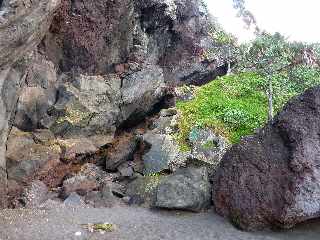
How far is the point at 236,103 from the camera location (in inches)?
850

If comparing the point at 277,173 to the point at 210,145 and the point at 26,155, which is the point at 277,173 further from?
the point at 26,155

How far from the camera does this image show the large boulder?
12984 mm

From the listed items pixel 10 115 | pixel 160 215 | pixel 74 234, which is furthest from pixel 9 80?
pixel 160 215

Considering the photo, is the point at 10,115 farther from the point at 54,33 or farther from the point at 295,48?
the point at 295,48

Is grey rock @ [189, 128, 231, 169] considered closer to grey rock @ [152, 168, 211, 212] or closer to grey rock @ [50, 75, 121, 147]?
grey rock @ [152, 168, 211, 212]

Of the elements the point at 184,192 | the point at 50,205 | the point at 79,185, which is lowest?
the point at 50,205

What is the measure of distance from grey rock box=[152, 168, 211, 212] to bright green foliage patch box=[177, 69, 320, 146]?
2.57 m

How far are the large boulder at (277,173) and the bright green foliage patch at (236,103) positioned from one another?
158 inches

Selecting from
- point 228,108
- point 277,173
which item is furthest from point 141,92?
point 277,173

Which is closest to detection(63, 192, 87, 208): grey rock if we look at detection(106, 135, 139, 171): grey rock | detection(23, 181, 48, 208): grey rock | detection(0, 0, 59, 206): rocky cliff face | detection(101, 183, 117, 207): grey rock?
detection(101, 183, 117, 207): grey rock

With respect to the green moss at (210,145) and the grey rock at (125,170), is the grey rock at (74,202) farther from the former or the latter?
the green moss at (210,145)

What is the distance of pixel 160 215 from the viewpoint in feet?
49.1

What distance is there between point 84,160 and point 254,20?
20.8 m

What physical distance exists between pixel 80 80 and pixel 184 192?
8239 mm
